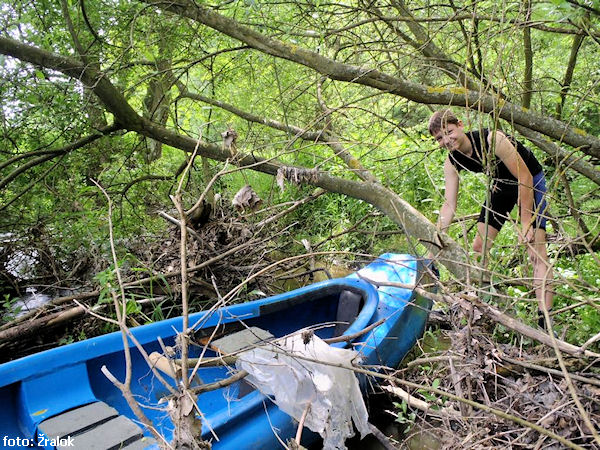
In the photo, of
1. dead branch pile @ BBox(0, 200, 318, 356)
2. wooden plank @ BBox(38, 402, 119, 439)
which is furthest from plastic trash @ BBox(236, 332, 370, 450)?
dead branch pile @ BBox(0, 200, 318, 356)

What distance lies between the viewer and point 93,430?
6.81ft

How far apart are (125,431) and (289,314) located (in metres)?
1.89

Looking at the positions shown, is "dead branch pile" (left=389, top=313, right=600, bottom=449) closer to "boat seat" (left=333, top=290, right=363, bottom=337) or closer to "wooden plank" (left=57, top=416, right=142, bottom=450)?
"wooden plank" (left=57, top=416, right=142, bottom=450)

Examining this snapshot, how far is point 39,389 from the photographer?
7.57 ft

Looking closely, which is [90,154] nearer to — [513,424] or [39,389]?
[39,389]

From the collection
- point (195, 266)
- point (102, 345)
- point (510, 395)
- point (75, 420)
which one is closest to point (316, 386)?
point (510, 395)

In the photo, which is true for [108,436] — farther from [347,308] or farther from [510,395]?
[347,308]

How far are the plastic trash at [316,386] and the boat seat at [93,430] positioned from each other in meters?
0.61

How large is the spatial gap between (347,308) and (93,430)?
2281mm

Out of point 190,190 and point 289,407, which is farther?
point 190,190

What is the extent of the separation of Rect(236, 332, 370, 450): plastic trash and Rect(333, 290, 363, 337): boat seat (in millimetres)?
1458

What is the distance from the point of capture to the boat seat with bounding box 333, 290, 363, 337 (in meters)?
3.70

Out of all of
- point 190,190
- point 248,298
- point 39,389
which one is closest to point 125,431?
point 39,389

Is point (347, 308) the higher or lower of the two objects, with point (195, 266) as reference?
lower
